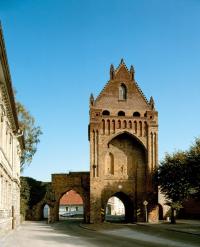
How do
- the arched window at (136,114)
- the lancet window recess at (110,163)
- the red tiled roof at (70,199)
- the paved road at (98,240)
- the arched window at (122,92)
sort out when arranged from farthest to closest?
1. the red tiled roof at (70,199)
2. the arched window at (122,92)
3. the arched window at (136,114)
4. the lancet window recess at (110,163)
5. the paved road at (98,240)

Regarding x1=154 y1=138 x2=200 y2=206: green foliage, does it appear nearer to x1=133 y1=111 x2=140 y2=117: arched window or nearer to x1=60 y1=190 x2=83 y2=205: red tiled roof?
x1=133 y1=111 x2=140 y2=117: arched window

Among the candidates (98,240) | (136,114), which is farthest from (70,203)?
(98,240)

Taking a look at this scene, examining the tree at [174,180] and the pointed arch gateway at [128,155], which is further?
the pointed arch gateway at [128,155]

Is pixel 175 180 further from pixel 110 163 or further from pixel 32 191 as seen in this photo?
pixel 32 191

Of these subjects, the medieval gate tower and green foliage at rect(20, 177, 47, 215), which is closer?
the medieval gate tower

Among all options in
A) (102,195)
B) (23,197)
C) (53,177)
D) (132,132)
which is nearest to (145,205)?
(102,195)

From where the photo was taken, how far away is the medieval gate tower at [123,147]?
53.6 metres

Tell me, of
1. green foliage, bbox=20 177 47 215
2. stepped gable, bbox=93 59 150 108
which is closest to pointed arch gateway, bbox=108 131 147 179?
stepped gable, bbox=93 59 150 108

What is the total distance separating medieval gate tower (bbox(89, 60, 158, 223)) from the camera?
53.6 meters

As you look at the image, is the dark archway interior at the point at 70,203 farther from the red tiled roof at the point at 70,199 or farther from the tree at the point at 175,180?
the tree at the point at 175,180

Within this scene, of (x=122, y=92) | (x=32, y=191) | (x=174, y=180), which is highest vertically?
(x=122, y=92)

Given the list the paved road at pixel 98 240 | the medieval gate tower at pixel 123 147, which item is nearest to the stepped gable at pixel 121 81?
the medieval gate tower at pixel 123 147

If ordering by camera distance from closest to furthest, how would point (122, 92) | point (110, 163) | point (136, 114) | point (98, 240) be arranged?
point (98, 240)
point (110, 163)
point (136, 114)
point (122, 92)

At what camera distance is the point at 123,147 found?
5631 centimetres
